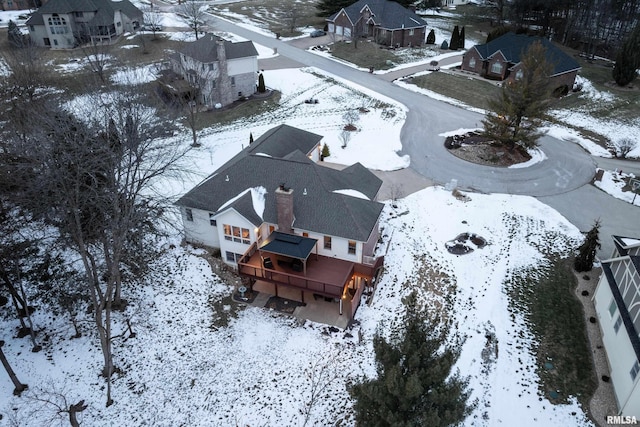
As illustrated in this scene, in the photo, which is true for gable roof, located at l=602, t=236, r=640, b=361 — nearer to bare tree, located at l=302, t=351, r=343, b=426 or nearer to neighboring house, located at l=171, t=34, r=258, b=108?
bare tree, located at l=302, t=351, r=343, b=426

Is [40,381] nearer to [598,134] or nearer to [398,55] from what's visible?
[598,134]

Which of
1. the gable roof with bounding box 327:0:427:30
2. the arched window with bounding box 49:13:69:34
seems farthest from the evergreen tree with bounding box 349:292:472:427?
the arched window with bounding box 49:13:69:34

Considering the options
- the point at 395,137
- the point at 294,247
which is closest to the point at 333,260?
the point at 294,247

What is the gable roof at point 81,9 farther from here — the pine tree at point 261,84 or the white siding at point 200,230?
the white siding at point 200,230

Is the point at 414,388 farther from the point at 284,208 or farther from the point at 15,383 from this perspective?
the point at 15,383

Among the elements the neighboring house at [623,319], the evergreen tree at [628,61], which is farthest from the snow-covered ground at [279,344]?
the evergreen tree at [628,61]

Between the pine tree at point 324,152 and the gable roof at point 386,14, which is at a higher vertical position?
the gable roof at point 386,14
